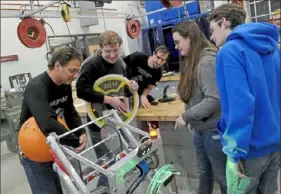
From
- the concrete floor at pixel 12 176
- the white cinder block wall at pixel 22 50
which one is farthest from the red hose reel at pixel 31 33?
the white cinder block wall at pixel 22 50

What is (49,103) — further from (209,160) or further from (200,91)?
(209,160)

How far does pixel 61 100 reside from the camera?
1.64 m

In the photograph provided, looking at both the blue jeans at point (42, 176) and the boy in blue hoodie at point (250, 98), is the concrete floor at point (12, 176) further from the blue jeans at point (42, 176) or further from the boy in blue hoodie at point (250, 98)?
the boy in blue hoodie at point (250, 98)

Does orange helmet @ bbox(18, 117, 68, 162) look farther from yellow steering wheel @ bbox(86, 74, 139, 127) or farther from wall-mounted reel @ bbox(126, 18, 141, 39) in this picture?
wall-mounted reel @ bbox(126, 18, 141, 39)

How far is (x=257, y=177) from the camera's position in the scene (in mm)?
1086

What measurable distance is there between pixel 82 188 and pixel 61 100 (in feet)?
2.17

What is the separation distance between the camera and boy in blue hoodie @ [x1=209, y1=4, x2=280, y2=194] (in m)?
0.93

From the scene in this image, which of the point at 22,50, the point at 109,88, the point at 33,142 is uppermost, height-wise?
the point at 22,50

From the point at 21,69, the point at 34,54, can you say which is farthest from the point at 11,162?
the point at 34,54

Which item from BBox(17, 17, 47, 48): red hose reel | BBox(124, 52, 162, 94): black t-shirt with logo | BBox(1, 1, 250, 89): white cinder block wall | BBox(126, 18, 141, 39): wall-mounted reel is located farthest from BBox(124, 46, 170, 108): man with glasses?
BBox(1, 1, 250, 89): white cinder block wall

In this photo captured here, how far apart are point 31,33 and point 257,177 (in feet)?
7.65

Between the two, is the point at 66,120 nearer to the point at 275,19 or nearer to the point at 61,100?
the point at 61,100

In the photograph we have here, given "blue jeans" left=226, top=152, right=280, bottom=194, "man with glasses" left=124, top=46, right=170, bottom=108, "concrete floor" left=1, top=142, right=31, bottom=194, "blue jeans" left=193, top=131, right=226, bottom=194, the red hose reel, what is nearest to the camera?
"blue jeans" left=226, top=152, right=280, bottom=194

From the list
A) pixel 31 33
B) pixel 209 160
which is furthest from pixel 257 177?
pixel 31 33
